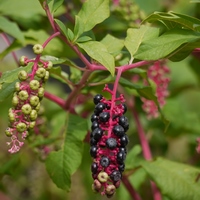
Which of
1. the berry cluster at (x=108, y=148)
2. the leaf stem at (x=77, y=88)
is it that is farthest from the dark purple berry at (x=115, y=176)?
the leaf stem at (x=77, y=88)

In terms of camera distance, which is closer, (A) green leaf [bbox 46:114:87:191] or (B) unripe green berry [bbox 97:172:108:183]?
(B) unripe green berry [bbox 97:172:108:183]

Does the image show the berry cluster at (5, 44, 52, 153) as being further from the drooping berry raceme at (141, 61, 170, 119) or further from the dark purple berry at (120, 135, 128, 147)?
the drooping berry raceme at (141, 61, 170, 119)

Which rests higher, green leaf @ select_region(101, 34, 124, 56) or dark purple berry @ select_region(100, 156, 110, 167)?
green leaf @ select_region(101, 34, 124, 56)

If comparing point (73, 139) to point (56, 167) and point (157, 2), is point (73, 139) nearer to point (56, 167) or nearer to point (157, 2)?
point (56, 167)

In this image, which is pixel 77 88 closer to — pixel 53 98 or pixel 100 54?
pixel 53 98

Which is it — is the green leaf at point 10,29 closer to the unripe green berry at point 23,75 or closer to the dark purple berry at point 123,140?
the unripe green berry at point 23,75

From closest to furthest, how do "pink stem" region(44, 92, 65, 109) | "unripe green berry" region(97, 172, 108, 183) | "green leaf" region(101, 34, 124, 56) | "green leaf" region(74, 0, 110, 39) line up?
"unripe green berry" region(97, 172, 108, 183)
"green leaf" region(74, 0, 110, 39)
"green leaf" region(101, 34, 124, 56)
"pink stem" region(44, 92, 65, 109)

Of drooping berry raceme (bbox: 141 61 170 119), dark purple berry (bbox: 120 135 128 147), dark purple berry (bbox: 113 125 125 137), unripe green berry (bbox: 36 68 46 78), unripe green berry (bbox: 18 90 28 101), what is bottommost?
drooping berry raceme (bbox: 141 61 170 119)

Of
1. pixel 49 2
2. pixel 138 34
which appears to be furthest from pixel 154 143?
pixel 49 2

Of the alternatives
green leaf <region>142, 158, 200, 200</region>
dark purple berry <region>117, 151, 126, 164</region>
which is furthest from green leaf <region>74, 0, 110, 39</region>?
green leaf <region>142, 158, 200, 200</region>
